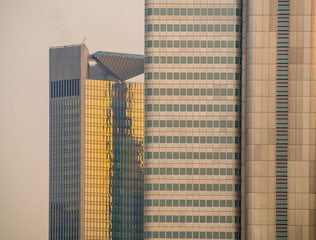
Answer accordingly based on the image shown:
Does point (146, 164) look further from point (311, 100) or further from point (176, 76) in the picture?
point (311, 100)

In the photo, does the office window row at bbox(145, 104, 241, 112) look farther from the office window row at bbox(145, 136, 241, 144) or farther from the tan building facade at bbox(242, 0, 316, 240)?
the tan building facade at bbox(242, 0, 316, 240)

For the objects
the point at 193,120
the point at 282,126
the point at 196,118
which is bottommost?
the point at 282,126

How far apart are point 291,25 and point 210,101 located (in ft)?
73.6

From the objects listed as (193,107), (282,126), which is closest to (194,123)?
(193,107)

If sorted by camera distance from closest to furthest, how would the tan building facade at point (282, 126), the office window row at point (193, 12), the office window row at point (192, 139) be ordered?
1. the tan building facade at point (282, 126)
2. the office window row at point (192, 139)
3. the office window row at point (193, 12)

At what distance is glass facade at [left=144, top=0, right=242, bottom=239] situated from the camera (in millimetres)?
134000

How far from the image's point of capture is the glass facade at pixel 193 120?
134 m

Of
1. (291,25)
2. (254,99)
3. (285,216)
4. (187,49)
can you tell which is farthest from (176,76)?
(285,216)

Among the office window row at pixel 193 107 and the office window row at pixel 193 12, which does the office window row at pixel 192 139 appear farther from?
the office window row at pixel 193 12

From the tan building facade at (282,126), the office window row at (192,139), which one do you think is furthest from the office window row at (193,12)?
the office window row at (192,139)

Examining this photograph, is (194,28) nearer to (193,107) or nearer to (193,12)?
(193,12)

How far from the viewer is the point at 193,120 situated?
134625 millimetres

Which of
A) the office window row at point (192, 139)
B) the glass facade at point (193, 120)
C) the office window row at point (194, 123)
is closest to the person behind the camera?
the glass facade at point (193, 120)

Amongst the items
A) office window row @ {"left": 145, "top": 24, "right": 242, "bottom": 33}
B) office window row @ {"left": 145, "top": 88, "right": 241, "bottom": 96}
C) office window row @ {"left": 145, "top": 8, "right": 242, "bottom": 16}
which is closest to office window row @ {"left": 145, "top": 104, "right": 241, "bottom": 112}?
office window row @ {"left": 145, "top": 88, "right": 241, "bottom": 96}
